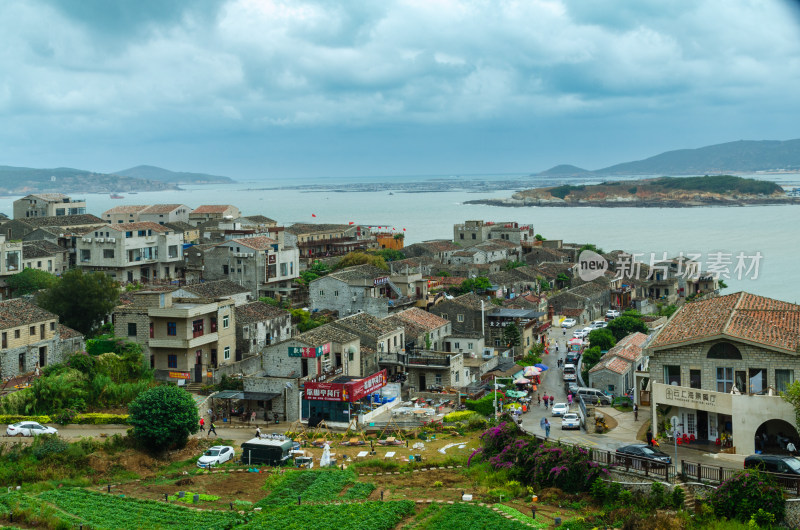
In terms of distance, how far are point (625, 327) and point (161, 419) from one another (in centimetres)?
3158

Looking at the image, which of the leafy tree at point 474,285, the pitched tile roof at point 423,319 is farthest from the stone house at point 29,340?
the leafy tree at point 474,285

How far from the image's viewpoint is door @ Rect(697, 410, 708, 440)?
24484 mm

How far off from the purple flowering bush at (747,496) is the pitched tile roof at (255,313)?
26852 millimetres

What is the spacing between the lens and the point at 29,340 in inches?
1494

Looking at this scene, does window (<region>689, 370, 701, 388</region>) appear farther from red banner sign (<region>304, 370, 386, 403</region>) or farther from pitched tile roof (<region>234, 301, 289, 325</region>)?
pitched tile roof (<region>234, 301, 289, 325</region>)

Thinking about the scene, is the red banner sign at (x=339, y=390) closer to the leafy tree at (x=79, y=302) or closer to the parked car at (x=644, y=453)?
the parked car at (x=644, y=453)

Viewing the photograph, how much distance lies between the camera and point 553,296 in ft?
219

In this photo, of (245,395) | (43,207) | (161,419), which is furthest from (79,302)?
(43,207)

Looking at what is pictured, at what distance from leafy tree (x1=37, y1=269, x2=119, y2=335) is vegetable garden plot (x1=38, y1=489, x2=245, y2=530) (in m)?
22.8

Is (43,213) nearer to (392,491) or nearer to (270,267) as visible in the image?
(270,267)

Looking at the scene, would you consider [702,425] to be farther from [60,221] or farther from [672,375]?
[60,221]

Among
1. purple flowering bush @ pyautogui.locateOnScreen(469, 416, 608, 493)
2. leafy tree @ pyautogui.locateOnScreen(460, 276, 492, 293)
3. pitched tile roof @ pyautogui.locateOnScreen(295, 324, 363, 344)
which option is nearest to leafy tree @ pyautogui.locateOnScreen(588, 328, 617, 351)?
pitched tile roof @ pyautogui.locateOnScreen(295, 324, 363, 344)

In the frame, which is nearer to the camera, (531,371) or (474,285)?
(531,371)

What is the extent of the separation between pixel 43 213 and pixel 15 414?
7124 cm
